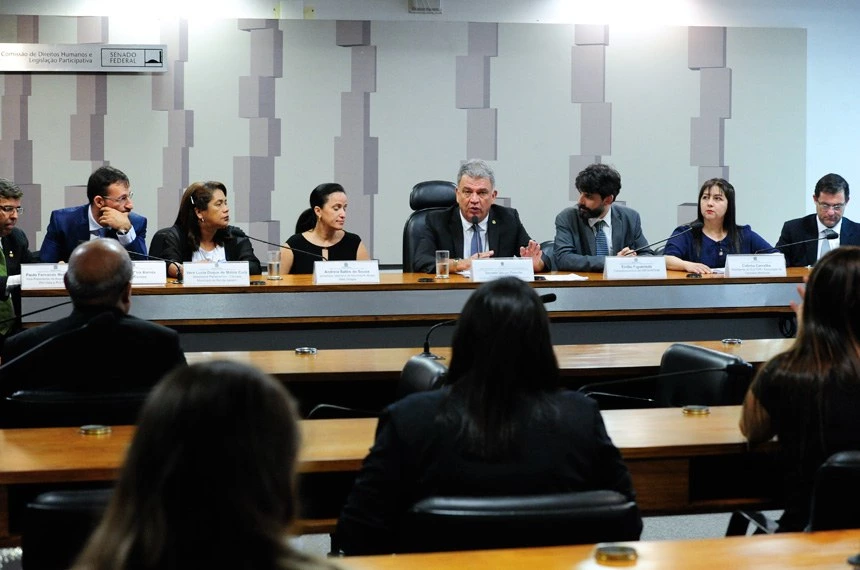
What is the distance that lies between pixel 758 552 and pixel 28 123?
6041 millimetres

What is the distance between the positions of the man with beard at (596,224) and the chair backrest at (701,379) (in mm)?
2247

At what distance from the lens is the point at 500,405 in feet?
6.28

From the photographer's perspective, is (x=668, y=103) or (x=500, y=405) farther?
(x=668, y=103)

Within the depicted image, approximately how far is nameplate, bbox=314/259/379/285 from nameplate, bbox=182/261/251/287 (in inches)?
12.7

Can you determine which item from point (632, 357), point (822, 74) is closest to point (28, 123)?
point (632, 357)

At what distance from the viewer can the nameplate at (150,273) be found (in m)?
4.93

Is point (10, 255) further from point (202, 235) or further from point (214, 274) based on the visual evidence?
point (214, 274)

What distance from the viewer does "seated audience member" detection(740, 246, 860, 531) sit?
2.25 meters

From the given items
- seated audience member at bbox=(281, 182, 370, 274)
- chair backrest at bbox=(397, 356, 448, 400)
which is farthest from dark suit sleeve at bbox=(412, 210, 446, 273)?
chair backrest at bbox=(397, 356, 448, 400)

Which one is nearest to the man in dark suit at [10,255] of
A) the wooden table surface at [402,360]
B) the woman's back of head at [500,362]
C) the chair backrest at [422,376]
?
the wooden table surface at [402,360]

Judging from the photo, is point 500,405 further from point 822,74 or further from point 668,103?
point 822,74

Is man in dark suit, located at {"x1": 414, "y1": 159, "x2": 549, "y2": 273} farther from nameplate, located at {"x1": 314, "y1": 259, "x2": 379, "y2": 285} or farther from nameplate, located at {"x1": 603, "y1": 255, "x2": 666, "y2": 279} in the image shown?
nameplate, located at {"x1": 314, "y1": 259, "x2": 379, "y2": 285}

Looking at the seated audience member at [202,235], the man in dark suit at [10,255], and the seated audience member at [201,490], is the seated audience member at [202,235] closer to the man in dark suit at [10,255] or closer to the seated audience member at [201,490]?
the man in dark suit at [10,255]

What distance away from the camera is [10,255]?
562 cm
